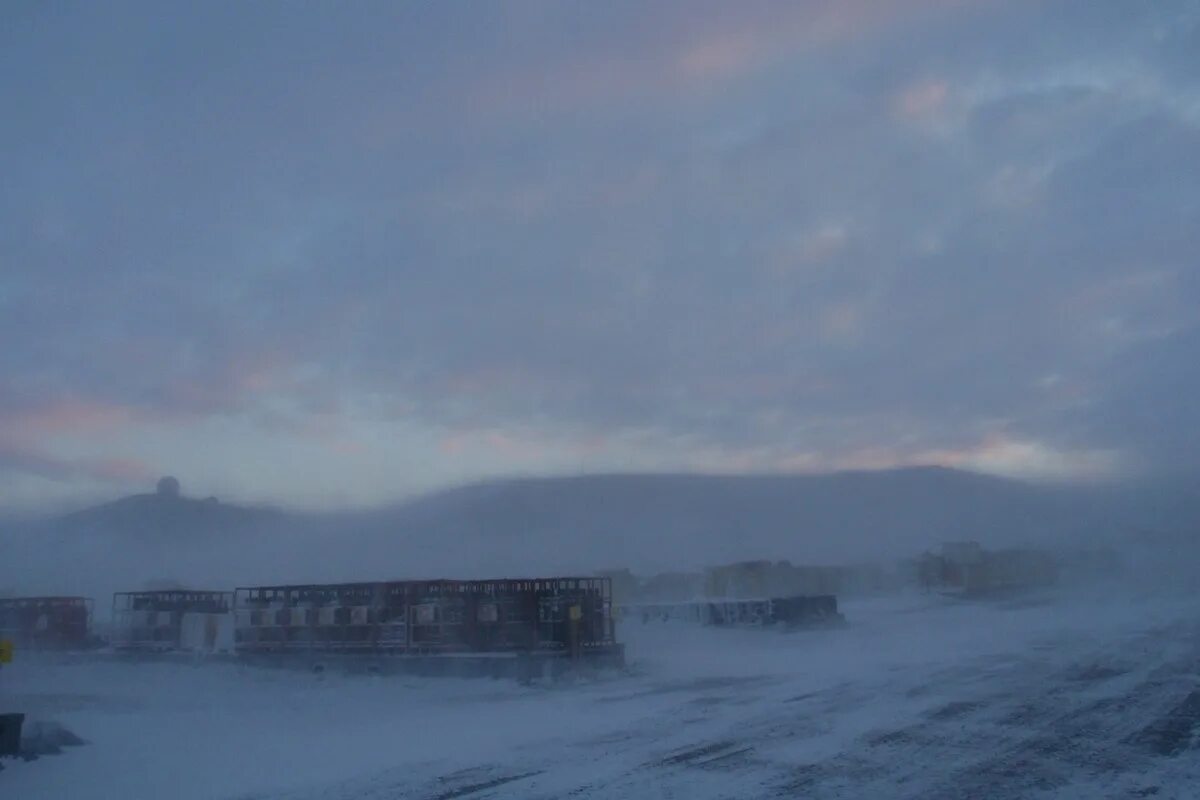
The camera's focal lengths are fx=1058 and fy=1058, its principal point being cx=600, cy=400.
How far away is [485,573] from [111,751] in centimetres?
6945

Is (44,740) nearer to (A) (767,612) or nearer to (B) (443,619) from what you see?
(B) (443,619)

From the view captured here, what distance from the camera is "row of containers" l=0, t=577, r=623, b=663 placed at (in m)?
31.8

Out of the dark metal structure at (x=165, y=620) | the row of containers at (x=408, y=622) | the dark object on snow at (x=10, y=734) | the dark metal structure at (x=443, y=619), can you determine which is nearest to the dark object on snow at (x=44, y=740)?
the dark object on snow at (x=10, y=734)

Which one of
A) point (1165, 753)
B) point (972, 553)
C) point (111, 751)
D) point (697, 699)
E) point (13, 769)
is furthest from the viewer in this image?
point (972, 553)

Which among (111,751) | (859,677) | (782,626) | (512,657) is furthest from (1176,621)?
(111,751)

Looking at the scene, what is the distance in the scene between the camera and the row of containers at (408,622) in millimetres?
31844

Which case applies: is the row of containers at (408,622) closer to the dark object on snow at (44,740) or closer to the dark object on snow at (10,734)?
the dark object on snow at (44,740)

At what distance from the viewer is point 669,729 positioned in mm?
18469

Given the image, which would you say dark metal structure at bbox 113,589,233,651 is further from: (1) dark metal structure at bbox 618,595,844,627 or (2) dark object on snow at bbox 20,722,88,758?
(1) dark metal structure at bbox 618,595,844,627

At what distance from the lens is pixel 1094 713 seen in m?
18.5

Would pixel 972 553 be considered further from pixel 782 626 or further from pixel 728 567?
pixel 782 626

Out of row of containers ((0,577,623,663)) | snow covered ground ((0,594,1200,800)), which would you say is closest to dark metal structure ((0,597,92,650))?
row of containers ((0,577,623,663))

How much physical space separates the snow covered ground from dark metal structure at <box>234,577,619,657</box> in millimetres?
1615

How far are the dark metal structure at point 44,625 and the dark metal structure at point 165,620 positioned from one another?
3395 millimetres
